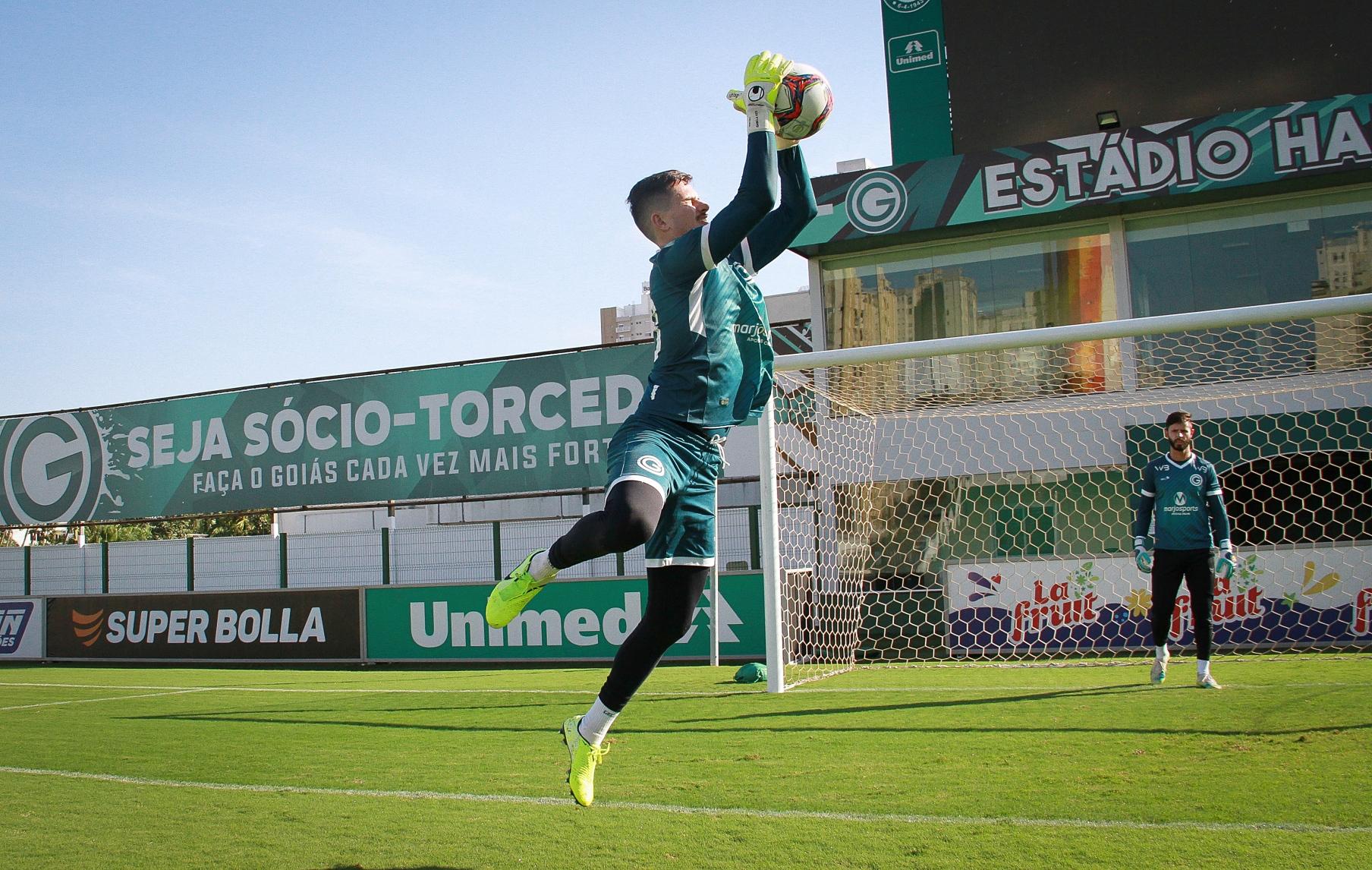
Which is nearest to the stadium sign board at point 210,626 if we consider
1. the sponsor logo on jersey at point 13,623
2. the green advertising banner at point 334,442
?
the sponsor logo on jersey at point 13,623

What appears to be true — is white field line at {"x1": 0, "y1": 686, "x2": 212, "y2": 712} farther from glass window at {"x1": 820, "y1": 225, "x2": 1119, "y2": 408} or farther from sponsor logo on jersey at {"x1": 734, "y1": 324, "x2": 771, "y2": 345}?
glass window at {"x1": 820, "y1": 225, "x2": 1119, "y2": 408}

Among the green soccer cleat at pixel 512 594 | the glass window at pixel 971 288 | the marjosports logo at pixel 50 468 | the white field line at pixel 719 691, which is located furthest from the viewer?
the marjosports logo at pixel 50 468

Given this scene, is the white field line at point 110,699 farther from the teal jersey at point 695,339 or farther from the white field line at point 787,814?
the teal jersey at point 695,339

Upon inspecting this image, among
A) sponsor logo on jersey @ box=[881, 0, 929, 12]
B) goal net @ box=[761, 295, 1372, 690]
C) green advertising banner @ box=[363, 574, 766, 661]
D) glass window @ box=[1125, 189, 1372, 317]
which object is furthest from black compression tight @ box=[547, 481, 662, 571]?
sponsor logo on jersey @ box=[881, 0, 929, 12]

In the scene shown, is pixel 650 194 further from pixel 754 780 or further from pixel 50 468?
pixel 50 468

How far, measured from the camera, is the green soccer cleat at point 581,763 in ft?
12.1

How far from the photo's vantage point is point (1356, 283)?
15312 mm

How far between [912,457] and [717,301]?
10589 millimetres

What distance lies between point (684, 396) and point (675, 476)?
0.91ft

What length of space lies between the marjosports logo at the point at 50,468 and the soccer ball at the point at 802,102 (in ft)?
56.8

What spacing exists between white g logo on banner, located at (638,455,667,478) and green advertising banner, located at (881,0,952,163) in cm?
1738

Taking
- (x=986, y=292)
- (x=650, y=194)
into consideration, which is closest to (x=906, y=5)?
(x=986, y=292)

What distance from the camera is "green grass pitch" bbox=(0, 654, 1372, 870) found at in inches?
137

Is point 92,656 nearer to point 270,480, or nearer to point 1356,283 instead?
point 270,480
